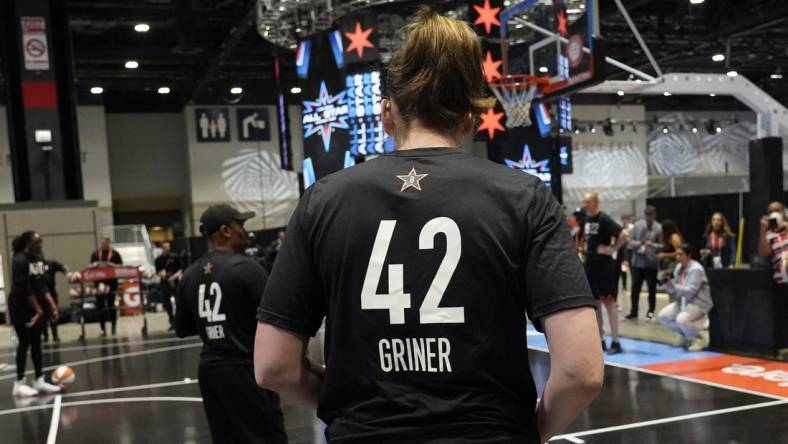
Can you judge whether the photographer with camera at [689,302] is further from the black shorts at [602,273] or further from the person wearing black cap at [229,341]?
the person wearing black cap at [229,341]

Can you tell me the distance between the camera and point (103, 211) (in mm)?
23828

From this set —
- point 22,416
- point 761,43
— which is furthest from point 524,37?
point 761,43

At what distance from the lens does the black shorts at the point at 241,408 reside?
358 cm

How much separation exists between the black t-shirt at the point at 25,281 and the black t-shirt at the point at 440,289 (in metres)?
7.35

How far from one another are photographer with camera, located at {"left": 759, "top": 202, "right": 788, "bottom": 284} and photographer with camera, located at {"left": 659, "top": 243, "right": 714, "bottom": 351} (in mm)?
716

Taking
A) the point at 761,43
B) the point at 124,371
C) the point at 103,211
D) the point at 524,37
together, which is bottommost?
the point at 124,371

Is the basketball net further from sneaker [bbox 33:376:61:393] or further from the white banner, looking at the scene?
the white banner

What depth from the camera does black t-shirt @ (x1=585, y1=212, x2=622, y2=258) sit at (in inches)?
322

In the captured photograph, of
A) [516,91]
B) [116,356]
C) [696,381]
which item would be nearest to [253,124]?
[116,356]

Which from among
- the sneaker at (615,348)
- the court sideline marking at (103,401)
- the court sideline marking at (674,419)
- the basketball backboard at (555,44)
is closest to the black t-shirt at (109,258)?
the court sideline marking at (103,401)

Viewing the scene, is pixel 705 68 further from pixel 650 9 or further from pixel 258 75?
pixel 258 75

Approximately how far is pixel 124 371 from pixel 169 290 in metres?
4.43

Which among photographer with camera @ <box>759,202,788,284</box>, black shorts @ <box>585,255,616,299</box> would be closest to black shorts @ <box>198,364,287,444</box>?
black shorts @ <box>585,255,616,299</box>

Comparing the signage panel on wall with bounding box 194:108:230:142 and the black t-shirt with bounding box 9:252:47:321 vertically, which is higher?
the signage panel on wall with bounding box 194:108:230:142
